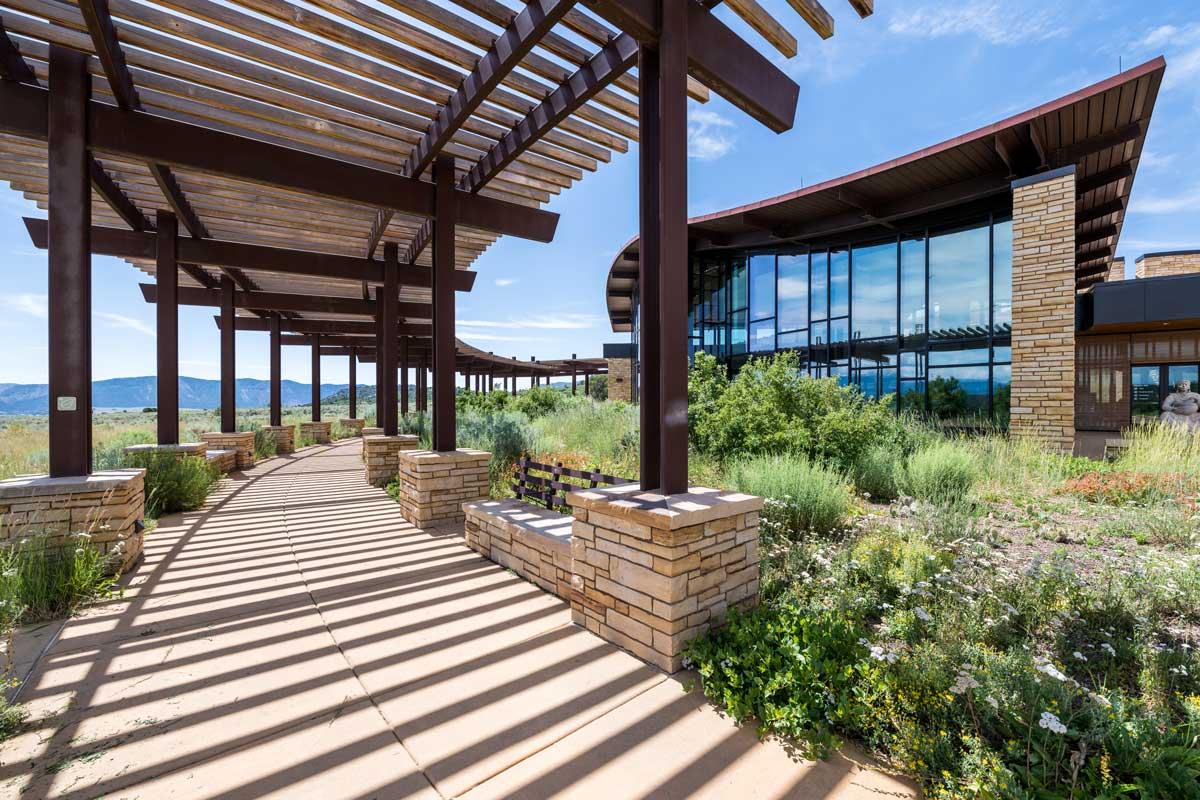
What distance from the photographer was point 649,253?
129 inches

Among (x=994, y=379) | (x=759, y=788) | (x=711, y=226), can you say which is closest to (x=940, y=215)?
(x=994, y=379)

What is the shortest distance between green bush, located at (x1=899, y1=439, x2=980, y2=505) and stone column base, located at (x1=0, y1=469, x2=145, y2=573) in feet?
25.0

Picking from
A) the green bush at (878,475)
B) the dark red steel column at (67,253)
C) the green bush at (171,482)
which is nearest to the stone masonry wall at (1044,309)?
the green bush at (878,475)

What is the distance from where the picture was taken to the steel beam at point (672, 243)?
10.1ft

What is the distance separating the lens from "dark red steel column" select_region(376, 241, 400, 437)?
8453mm

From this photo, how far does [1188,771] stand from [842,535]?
8.82 ft

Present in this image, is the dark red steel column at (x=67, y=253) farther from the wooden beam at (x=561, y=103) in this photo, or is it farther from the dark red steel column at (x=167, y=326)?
the dark red steel column at (x=167, y=326)

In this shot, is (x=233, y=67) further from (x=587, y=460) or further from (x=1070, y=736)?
(x=1070, y=736)

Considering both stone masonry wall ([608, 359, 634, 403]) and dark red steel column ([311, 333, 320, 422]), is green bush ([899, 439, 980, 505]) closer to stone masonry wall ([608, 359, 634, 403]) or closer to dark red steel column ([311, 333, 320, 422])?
stone masonry wall ([608, 359, 634, 403])

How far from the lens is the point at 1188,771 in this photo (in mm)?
1638

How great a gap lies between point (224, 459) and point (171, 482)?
3507mm

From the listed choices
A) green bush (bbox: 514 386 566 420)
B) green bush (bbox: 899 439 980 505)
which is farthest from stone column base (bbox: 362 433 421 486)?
green bush (bbox: 899 439 980 505)

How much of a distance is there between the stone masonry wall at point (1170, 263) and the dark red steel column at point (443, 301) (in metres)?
21.2

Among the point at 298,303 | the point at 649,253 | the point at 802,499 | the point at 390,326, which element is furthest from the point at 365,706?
the point at 298,303
